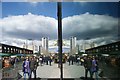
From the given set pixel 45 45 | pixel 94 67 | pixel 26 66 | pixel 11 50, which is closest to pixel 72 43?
pixel 45 45

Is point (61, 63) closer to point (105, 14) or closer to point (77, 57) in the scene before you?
point (77, 57)

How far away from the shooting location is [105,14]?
524 cm

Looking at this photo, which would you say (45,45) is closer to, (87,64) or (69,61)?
(69,61)

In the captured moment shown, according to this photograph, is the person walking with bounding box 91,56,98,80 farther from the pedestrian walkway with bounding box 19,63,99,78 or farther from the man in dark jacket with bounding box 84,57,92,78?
the pedestrian walkway with bounding box 19,63,99,78

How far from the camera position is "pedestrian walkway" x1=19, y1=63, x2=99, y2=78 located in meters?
5.26

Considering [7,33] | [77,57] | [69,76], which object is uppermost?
[7,33]

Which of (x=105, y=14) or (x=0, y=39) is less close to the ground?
(x=105, y=14)

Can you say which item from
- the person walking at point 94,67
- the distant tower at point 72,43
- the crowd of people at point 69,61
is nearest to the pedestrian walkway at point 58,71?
the crowd of people at point 69,61

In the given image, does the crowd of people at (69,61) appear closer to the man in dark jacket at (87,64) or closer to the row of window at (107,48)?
the man in dark jacket at (87,64)

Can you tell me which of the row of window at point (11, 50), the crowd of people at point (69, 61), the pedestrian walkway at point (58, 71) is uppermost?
the row of window at point (11, 50)

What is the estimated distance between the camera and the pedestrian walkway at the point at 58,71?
526 centimetres

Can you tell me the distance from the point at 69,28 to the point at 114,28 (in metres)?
0.78

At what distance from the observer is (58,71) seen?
17.3ft

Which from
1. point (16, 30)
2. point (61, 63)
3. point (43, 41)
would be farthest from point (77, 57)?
point (16, 30)
